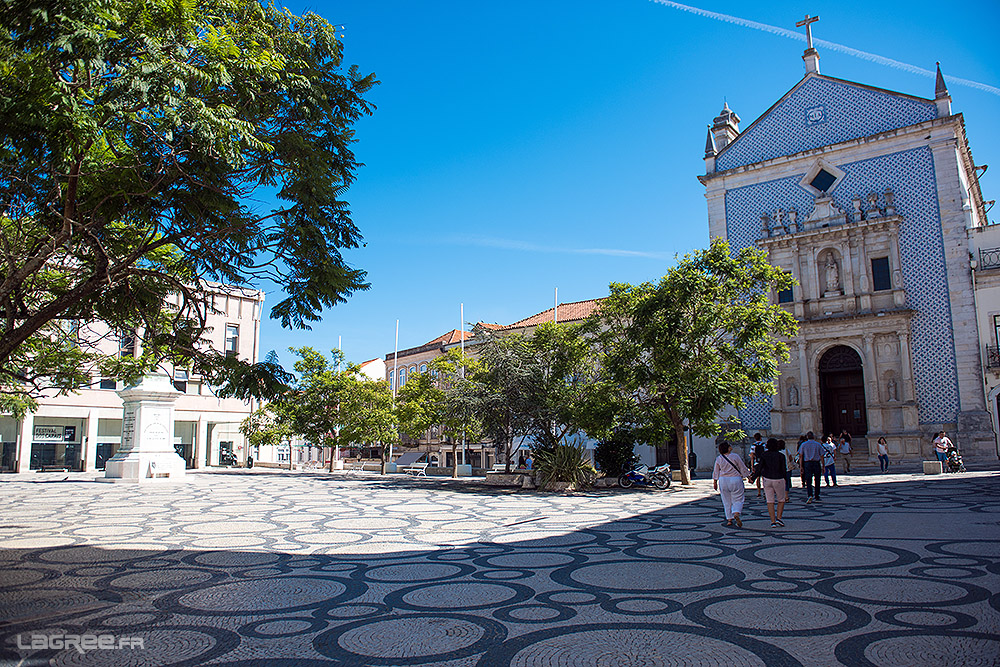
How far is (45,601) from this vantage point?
5711 mm

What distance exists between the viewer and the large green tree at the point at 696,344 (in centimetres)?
1805

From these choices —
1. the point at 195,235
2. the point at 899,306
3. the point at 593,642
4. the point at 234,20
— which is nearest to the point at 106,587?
the point at 195,235

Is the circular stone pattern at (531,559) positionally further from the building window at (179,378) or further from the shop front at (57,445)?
the shop front at (57,445)

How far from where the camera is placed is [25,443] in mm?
37094

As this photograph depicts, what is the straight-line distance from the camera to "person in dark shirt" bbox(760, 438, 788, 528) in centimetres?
1038

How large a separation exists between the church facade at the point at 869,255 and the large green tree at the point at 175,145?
26692 millimetres

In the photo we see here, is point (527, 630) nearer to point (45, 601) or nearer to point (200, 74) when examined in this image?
point (45, 601)

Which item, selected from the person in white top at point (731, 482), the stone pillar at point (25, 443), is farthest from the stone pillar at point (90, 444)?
the person in white top at point (731, 482)

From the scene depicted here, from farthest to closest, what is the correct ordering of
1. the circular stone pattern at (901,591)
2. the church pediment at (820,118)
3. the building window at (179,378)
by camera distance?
the church pediment at (820,118), the building window at (179,378), the circular stone pattern at (901,591)

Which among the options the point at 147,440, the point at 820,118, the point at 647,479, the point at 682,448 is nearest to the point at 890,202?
the point at 820,118

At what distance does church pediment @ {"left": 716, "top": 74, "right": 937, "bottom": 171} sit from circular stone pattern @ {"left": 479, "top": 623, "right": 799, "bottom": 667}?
31.4 metres

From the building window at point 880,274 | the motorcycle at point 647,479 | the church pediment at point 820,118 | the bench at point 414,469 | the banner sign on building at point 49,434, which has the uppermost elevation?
the church pediment at point 820,118

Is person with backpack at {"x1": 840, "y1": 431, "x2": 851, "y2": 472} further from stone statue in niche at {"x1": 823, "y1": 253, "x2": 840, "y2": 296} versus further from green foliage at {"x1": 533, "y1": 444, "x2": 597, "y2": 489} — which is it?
green foliage at {"x1": 533, "y1": 444, "x2": 597, "y2": 489}

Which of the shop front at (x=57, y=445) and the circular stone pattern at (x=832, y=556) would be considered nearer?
the circular stone pattern at (x=832, y=556)
